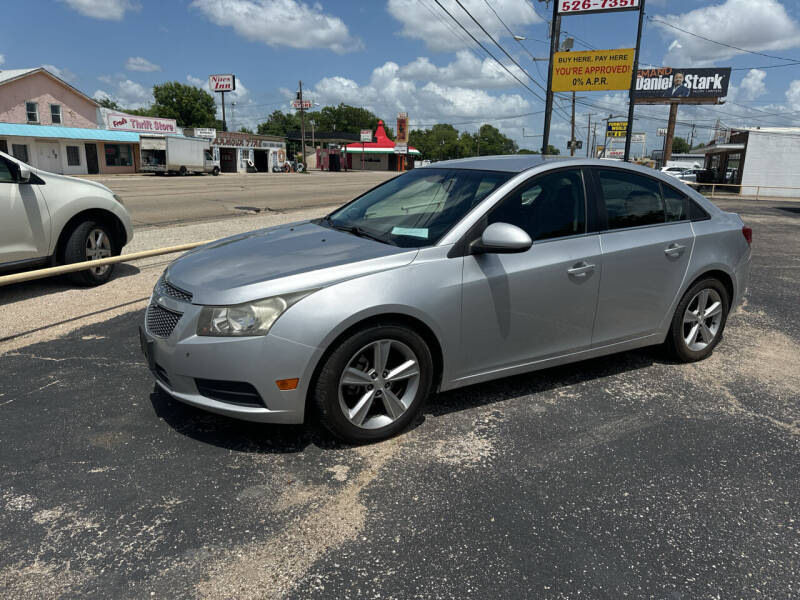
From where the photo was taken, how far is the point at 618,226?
4.24 metres

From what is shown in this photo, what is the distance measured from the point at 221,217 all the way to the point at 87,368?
11.1 m

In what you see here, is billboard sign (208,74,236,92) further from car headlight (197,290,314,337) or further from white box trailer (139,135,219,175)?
car headlight (197,290,314,337)

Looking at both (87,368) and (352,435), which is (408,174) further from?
(87,368)

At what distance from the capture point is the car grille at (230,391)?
10.2 feet

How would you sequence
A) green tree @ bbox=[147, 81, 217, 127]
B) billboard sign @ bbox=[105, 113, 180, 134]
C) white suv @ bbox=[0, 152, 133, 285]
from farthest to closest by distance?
1. green tree @ bbox=[147, 81, 217, 127]
2. billboard sign @ bbox=[105, 113, 180, 134]
3. white suv @ bbox=[0, 152, 133, 285]

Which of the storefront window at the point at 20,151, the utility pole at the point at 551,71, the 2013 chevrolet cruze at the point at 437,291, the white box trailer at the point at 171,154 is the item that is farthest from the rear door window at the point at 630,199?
the white box trailer at the point at 171,154

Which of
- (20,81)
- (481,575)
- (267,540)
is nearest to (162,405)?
(267,540)

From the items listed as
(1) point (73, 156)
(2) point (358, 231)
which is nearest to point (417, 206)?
(2) point (358, 231)

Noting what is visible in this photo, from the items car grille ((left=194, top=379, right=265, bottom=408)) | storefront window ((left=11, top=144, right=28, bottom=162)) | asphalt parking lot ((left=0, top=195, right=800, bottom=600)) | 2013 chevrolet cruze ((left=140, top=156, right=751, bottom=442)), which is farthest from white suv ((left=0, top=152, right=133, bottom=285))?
storefront window ((left=11, top=144, right=28, bottom=162))

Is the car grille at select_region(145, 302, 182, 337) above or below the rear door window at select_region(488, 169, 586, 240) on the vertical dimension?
below

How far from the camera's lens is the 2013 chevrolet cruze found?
10.2 feet

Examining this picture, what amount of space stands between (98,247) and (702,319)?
6557 mm

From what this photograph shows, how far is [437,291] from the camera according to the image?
342 centimetres

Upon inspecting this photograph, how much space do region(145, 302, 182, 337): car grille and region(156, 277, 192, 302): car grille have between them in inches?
3.4
